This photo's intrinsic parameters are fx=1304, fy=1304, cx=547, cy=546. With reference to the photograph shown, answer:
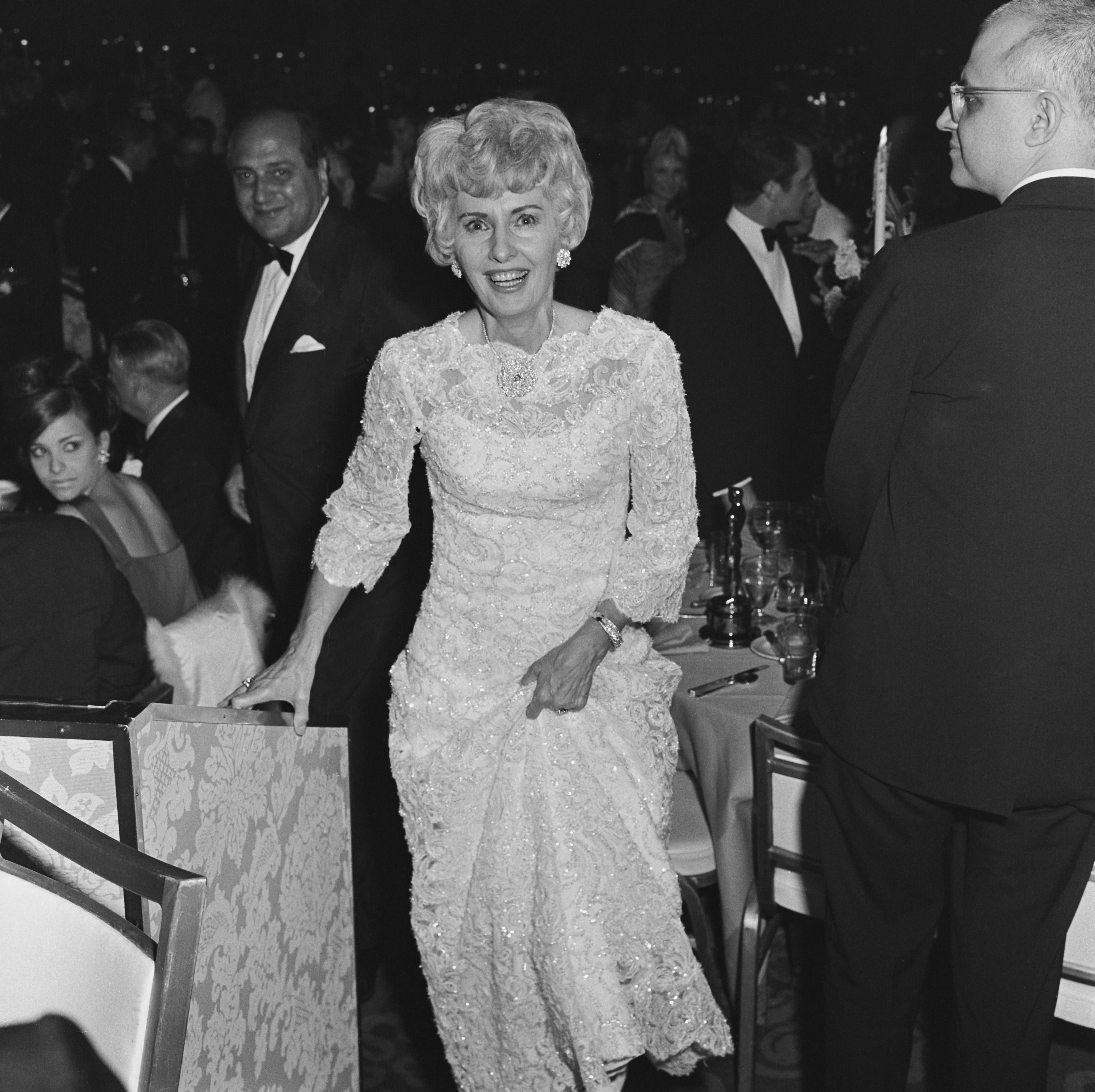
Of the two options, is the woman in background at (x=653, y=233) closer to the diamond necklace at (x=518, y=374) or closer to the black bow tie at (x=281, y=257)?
the black bow tie at (x=281, y=257)

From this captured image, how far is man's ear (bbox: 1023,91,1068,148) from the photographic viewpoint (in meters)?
1.60

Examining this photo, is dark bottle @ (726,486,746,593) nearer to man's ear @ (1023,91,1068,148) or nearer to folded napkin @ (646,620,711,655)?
folded napkin @ (646,620,711,655)

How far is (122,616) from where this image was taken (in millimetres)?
2893

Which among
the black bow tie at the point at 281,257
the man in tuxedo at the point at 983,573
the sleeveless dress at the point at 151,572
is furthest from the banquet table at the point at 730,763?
the black bow tie at the point at 281,257

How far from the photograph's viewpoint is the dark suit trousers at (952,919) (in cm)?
176

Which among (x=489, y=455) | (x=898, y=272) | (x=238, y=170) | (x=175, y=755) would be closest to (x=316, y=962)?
(x=175, y=755)

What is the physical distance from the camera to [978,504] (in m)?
1.64

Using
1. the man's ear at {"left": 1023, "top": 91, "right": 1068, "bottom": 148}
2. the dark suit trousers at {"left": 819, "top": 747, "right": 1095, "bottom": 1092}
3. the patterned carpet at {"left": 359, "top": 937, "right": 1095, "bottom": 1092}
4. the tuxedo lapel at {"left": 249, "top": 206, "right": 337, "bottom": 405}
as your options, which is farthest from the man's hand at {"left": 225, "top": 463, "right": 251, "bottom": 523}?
the man's ear at {"left": 1023, "top": 91, "right": 1068, "bottom": 148}

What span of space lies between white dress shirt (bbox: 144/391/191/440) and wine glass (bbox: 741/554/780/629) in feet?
6.62

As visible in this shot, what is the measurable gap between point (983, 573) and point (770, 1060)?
136cm

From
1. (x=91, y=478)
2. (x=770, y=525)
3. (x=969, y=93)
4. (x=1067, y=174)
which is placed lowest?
(x=770, y=525)

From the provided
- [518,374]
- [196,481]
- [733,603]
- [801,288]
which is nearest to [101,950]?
[518,374]

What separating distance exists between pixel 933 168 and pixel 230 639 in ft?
12.4

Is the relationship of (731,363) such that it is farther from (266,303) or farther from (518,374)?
(518,374)
